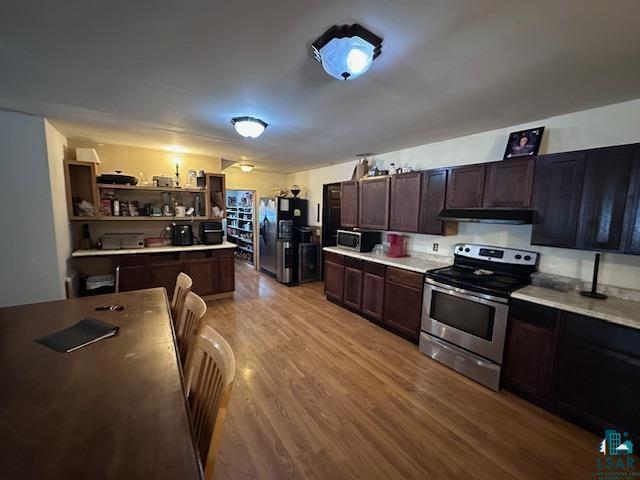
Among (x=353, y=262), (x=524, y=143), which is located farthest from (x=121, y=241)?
(x=524, y=143)

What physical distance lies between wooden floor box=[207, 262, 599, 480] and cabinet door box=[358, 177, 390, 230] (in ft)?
5.46

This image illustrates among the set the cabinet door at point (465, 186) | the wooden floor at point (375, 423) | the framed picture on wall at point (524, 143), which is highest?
the framed picture on wall at point (524, 143)

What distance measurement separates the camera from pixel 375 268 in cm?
351

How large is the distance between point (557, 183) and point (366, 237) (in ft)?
7.49

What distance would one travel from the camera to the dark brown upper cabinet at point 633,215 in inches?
72.2

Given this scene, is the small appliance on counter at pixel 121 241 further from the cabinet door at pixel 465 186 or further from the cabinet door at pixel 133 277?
the cabinet door at pixel 465 186

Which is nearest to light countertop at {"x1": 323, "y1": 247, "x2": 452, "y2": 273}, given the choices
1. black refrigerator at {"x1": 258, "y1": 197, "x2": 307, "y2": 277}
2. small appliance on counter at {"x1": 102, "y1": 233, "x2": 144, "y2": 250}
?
black refrigerator at {"x1": 258, "y1": 197, "x2": 307, "y2": 277}

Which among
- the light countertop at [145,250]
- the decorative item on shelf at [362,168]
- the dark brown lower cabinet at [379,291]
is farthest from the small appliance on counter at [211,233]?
the decorative item on shelf at [362,168]

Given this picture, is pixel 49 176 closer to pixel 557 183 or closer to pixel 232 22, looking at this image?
pixel 232 22

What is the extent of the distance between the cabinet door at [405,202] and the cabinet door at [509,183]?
0.78m

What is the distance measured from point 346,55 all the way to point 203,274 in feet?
12.3

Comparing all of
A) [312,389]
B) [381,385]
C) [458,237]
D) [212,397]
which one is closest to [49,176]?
[212,397]

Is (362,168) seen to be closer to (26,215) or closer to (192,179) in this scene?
(192,179)

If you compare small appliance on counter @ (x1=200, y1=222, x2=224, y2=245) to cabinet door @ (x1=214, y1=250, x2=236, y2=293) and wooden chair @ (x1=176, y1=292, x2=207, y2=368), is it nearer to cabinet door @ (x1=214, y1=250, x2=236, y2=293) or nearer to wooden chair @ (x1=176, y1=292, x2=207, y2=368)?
cabinet door @ (x1=214, y1=250, x2=236, y2=293)
